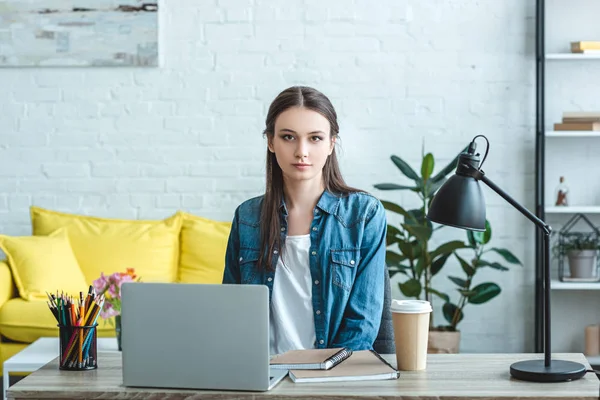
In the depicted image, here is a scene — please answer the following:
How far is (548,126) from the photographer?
424 cm

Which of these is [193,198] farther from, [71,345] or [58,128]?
[71,345]

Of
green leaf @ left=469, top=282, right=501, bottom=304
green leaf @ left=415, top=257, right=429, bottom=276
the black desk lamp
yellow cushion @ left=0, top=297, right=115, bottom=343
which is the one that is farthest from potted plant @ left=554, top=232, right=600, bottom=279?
the black desk lamp

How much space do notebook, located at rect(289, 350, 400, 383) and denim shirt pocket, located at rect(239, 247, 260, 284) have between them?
1.48ft

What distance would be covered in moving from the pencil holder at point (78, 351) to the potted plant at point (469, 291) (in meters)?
2.43

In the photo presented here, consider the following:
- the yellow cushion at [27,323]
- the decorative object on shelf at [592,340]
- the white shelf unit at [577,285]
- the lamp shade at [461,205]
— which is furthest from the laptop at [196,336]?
the decorative object on shelf at [592,340]

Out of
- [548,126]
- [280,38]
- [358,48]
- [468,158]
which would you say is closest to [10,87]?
[280,38]

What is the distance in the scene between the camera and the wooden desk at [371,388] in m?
1.41

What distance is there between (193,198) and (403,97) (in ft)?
3.89

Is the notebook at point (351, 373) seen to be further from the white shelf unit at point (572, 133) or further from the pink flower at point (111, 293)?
the white shelf unit at point (572, 133)

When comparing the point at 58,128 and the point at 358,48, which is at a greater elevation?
the point at 358,48

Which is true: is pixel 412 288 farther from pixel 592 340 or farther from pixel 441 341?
pixel 592 340

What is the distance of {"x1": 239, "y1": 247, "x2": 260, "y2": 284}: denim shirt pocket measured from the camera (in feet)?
6.52

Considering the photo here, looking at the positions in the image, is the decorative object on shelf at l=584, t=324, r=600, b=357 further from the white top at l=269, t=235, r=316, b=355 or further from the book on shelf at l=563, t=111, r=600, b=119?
the white top at l=269, t=235, r=316, b=355

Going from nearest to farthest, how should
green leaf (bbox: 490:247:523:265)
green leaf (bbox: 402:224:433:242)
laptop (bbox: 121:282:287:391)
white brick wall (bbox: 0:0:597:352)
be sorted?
laptop (bbox: 121:282:287:391) → green leaf (bbox: 402:224:433:242) → green leaf (bbox: 490:247:523:265) → white brick wall (bbox: 0:0:597:352)
